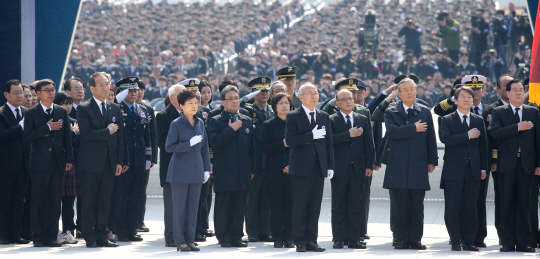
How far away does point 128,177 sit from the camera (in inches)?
308

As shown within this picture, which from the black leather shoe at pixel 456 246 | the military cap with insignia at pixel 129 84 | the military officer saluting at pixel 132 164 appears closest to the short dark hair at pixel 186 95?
the military officer saluting at pixel 132 164

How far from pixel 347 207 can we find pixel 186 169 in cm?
182

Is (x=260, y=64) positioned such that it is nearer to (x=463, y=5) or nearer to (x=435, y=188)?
(x=435, y=188)

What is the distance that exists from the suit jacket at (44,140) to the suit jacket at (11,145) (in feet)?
0.65

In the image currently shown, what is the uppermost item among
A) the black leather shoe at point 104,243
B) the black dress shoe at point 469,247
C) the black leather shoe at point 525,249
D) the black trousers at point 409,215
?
the black trousers at point 409,215

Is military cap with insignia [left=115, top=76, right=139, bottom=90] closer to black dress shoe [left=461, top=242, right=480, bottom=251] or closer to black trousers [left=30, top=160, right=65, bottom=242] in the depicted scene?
black trousers [left=30, top=160, right=65, bottom=242]

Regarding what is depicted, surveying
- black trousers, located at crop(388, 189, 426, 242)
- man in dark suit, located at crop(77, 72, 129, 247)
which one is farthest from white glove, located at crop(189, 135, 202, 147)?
black trousers, located at crop(388, 189, 426, 242)

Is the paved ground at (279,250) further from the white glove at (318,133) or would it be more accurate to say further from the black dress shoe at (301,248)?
the white glove at (318,133)

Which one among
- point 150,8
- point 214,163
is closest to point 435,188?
point 214,163

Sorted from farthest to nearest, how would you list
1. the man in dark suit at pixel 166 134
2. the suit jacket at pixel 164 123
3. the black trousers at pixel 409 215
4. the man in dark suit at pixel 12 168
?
the suit jacket at pixel 164 123
the man in dark suit at pixel 166 134
the man in dark suit at pixel 12 168
the black trousers at pixel 409 215

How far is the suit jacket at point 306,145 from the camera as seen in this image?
278 inches

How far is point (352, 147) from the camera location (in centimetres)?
743

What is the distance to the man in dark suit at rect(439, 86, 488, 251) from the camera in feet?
23.3

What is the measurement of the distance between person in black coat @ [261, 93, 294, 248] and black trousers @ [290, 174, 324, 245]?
1.30ft
